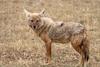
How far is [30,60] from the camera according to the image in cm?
1009

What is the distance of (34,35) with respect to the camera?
12.4 metres

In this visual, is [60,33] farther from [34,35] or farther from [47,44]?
[34,35]

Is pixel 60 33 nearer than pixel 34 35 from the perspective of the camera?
Yes

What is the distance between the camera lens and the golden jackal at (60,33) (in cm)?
922

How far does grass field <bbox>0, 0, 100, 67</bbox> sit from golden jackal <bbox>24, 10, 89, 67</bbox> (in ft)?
1.37

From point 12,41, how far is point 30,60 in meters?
1.98

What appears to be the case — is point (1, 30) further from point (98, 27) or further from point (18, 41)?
point (98, 27)

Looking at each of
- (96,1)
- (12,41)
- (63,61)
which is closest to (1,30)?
(12,41)

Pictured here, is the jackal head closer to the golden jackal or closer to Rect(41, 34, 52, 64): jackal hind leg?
the golden jackal

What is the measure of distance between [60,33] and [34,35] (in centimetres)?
294

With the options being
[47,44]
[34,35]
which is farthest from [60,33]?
[34,35]

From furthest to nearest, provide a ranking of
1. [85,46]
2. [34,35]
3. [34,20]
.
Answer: [34,35] → [34,20] → [85,46]

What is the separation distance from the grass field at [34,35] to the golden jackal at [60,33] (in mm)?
416

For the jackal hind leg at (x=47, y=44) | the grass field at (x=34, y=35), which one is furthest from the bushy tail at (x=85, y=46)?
the jackal hind leg at (x=47, y=44)
